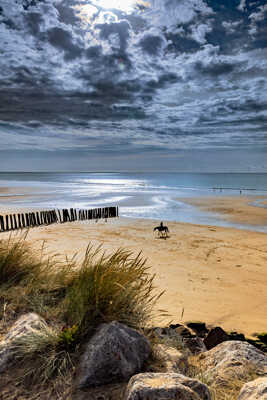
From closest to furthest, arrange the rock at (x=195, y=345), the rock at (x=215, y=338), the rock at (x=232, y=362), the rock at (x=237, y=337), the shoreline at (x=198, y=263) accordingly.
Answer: the rock at (x=232, y=362) → the rock at (x=195, y=345) → the rock at (x=215, y=338) → the rock at (x=237, y=337) → the shoreline at (x=198, y=263)

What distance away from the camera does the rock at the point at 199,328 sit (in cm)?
475

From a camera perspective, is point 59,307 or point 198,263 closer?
point 59,307

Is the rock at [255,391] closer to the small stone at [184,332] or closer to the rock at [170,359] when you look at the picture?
the rock at [170,359]

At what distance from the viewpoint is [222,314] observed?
559cm

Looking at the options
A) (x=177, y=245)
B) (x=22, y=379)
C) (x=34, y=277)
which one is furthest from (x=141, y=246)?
(x=22, y=379)

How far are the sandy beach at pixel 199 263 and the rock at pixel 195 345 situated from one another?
690 mm

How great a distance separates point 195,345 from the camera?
4.00 meters

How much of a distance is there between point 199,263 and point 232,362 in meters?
6.44

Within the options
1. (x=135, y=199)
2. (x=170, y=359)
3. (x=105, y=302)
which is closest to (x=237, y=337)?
(x=170, y=359)

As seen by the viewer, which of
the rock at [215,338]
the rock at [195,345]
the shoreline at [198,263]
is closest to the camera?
the rock at [195,345]

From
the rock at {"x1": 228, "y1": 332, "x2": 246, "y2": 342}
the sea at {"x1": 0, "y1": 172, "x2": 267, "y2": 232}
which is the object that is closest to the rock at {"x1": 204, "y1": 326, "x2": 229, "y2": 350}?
the rock at {"x1": 228, "y1": 332, "x2": 246, "y2": 342}

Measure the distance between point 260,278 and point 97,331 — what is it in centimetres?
714

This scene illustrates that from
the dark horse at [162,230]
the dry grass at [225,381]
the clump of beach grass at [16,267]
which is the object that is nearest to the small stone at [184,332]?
the dry grass at [225,381]

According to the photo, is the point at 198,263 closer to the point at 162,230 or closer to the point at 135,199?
the point at 162,230
